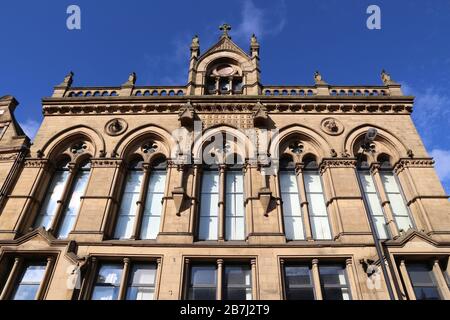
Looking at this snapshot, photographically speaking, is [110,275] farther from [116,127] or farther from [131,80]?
[131,80]

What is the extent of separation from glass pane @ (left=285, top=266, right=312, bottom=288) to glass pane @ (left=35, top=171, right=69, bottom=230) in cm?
924

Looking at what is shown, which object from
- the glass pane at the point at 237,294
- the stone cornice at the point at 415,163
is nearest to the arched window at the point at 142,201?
the glass pane at the point at 237,294

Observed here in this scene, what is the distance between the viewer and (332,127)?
588 inches

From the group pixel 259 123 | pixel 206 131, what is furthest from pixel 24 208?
pixel 259 123

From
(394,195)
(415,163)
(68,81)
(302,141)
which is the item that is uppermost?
(68,81)

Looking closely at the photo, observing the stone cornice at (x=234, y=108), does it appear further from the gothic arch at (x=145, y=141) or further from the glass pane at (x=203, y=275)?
the glass pane at (x=203, y=275)

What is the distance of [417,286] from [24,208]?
1440cm

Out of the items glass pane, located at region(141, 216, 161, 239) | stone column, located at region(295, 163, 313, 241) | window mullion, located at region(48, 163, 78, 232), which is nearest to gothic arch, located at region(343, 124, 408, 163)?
stone column, located at region(295, 163, 313, 241)

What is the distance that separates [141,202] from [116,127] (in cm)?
416

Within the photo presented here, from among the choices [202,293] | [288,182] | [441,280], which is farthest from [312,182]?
[202,293]

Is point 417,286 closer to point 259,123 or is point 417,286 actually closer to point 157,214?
point 259,123

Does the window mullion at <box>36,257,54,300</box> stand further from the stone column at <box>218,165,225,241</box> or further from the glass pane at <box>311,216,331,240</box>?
the glass pane at <box>311,216,331,240</box>

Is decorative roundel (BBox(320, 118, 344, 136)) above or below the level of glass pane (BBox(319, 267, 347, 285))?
above

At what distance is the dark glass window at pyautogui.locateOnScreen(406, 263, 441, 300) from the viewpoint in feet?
35.2
